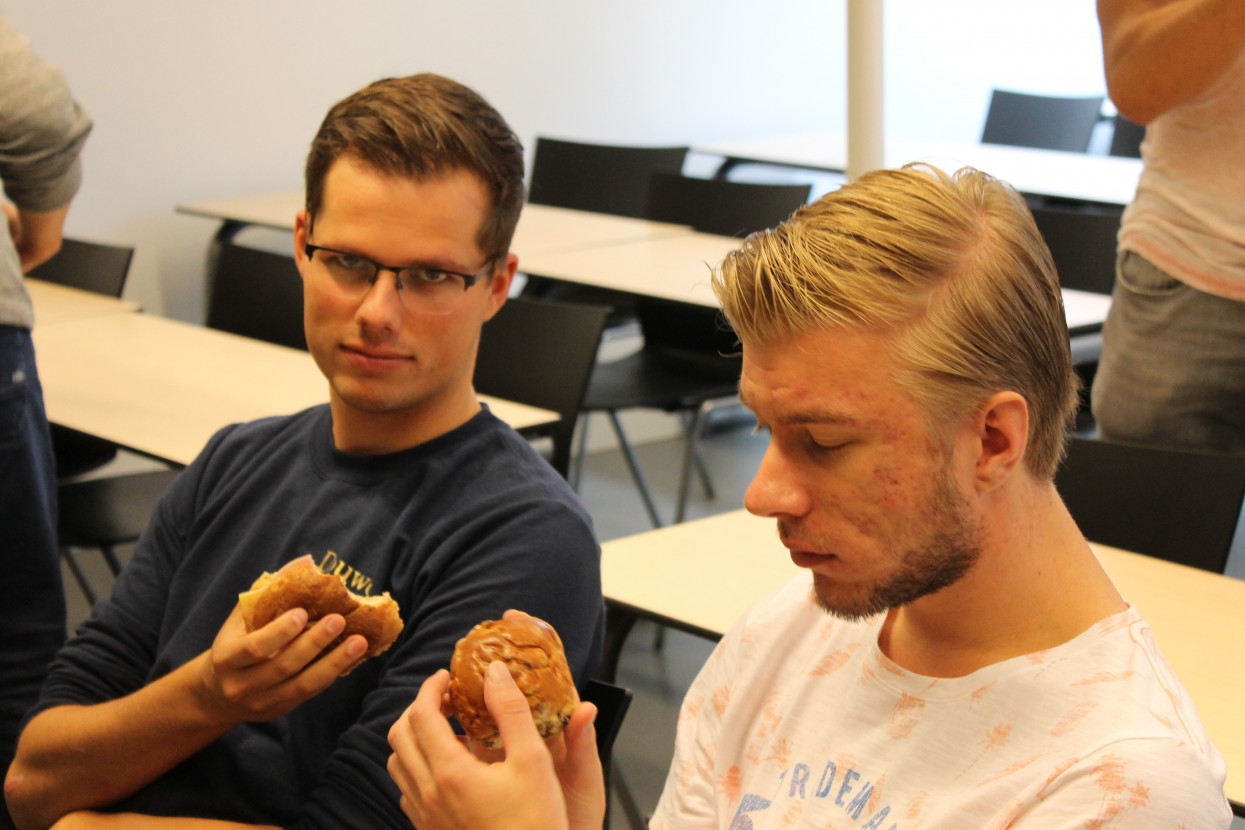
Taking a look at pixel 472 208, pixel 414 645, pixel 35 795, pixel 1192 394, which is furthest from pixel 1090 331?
pixel 35 795

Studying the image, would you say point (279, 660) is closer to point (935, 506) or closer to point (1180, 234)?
point (935, 506)

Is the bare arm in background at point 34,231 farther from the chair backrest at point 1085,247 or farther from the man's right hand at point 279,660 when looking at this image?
the chair backrest at point 1085,247

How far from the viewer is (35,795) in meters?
1.35

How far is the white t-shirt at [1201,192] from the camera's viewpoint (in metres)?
1.81

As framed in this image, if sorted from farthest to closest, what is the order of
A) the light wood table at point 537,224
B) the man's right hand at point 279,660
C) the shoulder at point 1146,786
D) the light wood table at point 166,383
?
the light wood table at point 537,224 < the light wood table at point 166,383 < the man's right hand at point 279,660 < the shoulder at point 1146,786

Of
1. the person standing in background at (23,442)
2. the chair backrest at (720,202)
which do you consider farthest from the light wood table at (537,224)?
the person standing in background at (23,442)

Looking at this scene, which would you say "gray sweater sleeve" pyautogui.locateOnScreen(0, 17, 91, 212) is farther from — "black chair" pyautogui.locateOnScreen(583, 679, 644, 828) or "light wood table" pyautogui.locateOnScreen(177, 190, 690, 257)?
"light wood table" pyautogui.locateOnScreen(177, 190, 690, 257)

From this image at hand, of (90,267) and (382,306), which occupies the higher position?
(382,306)

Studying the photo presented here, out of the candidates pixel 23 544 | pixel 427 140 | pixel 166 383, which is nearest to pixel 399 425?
pixel 427 140

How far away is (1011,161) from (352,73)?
8.39 ft

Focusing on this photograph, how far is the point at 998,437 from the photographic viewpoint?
2.91ft

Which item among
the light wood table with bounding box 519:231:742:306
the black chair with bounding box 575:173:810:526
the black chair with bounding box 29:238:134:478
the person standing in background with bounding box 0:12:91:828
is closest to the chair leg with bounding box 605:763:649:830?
the person standing in background with bounding box 0:12:91:828

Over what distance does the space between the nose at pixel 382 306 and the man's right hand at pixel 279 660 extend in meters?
0.37

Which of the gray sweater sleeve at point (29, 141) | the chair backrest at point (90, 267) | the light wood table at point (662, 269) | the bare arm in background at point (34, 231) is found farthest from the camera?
the chair backrest at point (90, 267)
